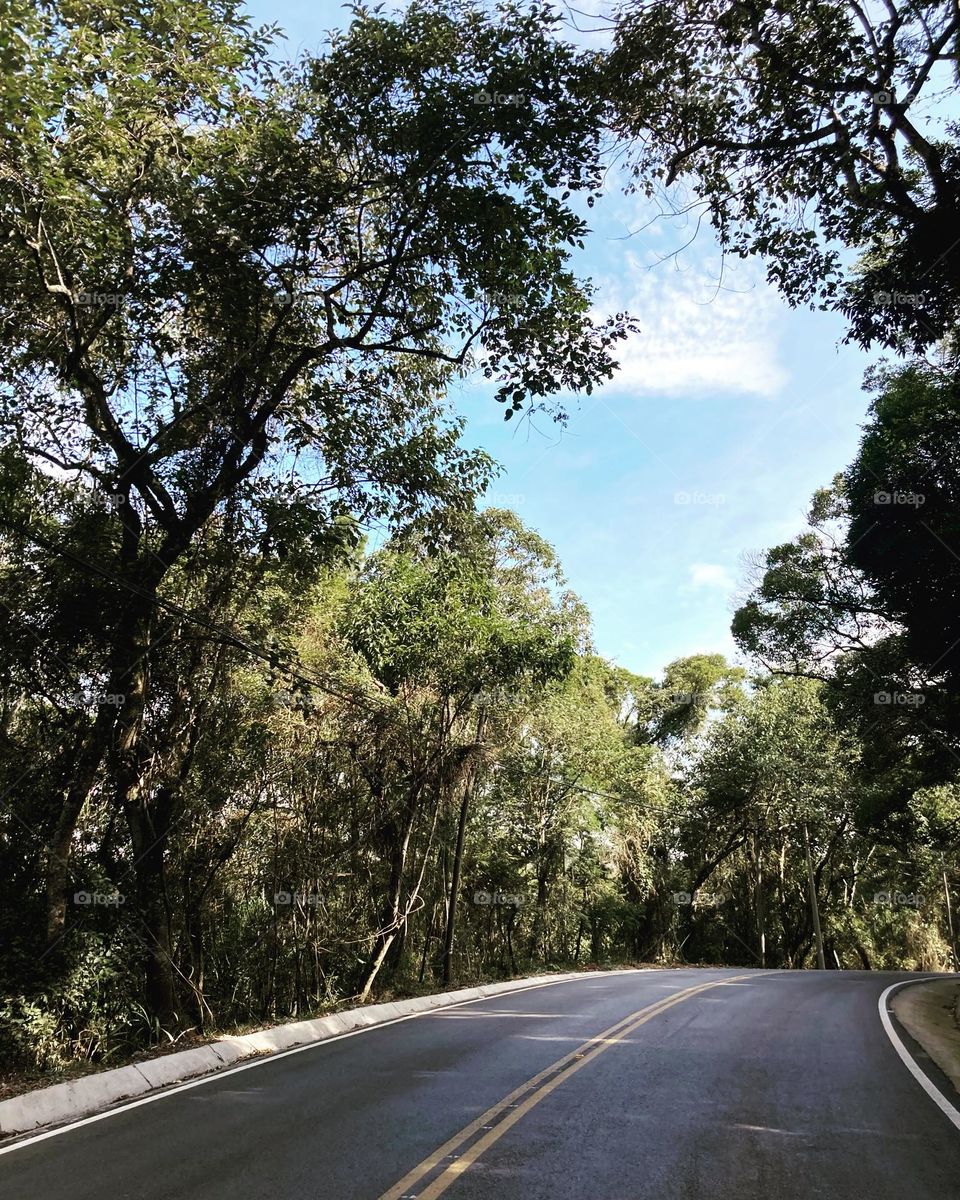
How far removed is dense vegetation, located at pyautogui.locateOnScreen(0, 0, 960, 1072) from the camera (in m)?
7.05

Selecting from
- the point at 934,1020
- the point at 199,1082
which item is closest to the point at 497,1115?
the point at 199,1082

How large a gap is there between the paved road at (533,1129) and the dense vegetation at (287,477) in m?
2.94

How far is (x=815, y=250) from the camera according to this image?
827 cm

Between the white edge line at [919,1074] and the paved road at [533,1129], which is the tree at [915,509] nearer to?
the white edge line at [919,1074]

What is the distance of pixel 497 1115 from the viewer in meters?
5.73

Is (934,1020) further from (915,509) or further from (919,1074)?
(915,509)

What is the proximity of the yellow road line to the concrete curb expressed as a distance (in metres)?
3.23

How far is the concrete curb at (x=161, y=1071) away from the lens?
6027 millimetres

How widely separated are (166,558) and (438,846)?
33.8 ft

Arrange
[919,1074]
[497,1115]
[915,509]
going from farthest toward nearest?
[915,509] → [919,1074] → [497,1115]

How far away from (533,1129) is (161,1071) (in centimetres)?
400

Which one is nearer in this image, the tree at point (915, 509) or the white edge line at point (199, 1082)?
the white edge line at point (199, 1082)

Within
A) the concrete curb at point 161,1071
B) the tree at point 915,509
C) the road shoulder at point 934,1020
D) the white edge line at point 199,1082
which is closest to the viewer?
the white edge line at point 199,1082

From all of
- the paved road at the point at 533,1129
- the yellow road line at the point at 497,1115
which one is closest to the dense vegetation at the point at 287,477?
the paved road at the point at 533,1129
